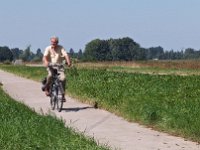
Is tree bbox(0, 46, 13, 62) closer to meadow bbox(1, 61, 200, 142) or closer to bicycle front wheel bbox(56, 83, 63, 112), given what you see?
meadow bbox(1, 61, 200, 142)

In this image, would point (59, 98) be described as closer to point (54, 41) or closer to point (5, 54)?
point (54, 41)

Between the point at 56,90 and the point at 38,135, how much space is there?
668 cm

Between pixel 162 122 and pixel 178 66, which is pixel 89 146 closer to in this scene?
pixel 162 122

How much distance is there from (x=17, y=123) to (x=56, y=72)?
18.3ft

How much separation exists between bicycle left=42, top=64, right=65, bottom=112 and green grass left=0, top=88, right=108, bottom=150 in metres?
3.79

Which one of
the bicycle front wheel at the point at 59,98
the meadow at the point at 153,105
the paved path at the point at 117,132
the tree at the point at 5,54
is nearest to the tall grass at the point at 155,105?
the meadow at the point at 153,105

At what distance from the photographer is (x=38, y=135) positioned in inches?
369

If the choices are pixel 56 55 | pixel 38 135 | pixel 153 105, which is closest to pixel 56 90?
pixel 56 55

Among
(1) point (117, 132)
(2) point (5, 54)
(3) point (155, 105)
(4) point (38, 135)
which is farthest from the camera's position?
(2) point (5, 54)

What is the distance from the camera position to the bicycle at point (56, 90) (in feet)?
51.4

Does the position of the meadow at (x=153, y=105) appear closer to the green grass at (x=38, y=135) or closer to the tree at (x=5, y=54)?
the green grass at (x=38, y=135)

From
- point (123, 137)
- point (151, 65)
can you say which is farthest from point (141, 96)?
point (151, 65)

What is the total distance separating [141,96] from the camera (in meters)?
15.1

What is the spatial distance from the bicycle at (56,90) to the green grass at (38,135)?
12.4ft
